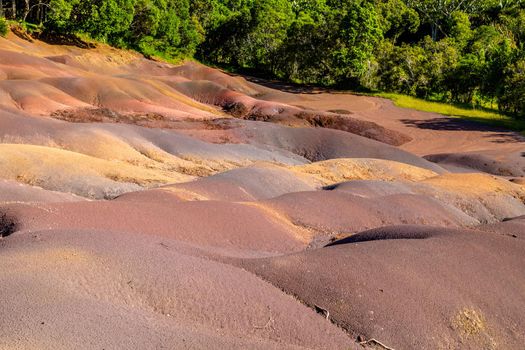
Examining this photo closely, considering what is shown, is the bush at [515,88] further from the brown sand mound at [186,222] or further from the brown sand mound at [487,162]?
the brown sand mound at [186,222]

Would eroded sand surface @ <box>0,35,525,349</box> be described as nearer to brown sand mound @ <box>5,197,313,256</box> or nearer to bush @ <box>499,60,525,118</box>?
brown sand mound @ <box>5,197,313,256</box>

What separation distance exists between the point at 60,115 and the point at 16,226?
19247 millimetres

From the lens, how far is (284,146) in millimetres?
31250

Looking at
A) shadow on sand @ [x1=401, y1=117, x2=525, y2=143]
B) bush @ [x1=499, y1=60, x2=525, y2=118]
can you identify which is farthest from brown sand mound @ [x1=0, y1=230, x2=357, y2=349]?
bush @ [x1=499, y1=60, x2=525, y2=118]

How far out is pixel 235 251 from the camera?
35.2 ft

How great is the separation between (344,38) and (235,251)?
50366 millimetres

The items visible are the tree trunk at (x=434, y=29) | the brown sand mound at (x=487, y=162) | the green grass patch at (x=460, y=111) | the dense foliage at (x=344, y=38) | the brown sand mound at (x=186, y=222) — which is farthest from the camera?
the tree trunk at (x=434, y=29)

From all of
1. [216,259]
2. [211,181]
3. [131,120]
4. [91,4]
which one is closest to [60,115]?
[131,120]

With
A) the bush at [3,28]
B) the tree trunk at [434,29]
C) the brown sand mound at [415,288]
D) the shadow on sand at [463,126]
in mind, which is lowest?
the shadow on sand at [463,126]

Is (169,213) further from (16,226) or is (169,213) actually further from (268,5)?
(268,5)

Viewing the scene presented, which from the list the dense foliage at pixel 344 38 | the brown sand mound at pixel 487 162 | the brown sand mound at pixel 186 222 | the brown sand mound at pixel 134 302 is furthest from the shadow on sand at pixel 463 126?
the brown sand mound at pixel 134 302

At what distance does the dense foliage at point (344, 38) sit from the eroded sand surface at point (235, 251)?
33565 millimetres

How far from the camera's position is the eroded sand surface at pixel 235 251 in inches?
253

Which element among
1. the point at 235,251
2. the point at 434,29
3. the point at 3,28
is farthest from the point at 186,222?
the point at 434,29
